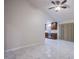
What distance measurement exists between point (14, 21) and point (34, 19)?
188cm

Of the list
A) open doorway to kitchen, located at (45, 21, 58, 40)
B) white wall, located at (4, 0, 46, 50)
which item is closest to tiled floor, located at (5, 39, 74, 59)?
white wall, located at (4, 0, 46, 50)

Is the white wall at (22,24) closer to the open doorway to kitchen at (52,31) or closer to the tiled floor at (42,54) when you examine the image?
the tiled floor at (42,54)

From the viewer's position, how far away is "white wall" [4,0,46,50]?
5.04 m

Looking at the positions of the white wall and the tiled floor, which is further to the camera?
the white wall

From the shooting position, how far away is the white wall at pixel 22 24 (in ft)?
16.5

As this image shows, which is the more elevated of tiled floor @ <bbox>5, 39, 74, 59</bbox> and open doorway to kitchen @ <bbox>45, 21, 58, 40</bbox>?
open doorway to kitchen @ <bbox>45, 21, 58, 40</bbox>

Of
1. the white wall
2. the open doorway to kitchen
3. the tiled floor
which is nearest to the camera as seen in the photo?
the tiled floor

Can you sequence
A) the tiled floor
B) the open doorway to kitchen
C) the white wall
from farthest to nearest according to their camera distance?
the open doorway to kitchen → the white wall → the tiled floor

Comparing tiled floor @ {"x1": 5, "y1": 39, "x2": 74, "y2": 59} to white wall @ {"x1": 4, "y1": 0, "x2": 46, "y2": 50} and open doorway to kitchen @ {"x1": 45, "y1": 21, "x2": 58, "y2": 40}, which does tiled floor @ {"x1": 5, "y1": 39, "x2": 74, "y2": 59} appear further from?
open doorway to kitchen @ {"x1": 45, "y1": 21, "x2": 58, "y2": 40}

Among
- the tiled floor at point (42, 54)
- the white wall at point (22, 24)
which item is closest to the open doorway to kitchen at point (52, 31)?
the white wall at point (22, 24)

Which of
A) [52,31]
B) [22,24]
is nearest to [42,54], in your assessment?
[22,24]

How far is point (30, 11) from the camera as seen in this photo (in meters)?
6.60
